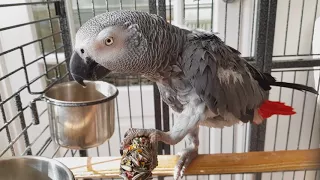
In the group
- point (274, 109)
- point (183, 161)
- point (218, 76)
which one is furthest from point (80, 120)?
point (274, 109)

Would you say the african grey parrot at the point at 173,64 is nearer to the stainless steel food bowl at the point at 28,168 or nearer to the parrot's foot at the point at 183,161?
the parrot's foot at the point at 183,161

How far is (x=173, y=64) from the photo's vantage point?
822mm

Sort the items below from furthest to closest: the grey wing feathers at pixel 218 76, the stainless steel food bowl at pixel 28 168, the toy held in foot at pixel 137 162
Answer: the grey wing feathers at pixel 218 76 → the stainless steel food bowl at pixel 28 168 → the toy held in foot at pixel 137 162

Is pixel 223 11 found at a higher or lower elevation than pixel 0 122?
higher

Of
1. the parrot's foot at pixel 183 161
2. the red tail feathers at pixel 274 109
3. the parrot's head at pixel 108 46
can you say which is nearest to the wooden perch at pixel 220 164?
the parrot's foot at pixel 183 161

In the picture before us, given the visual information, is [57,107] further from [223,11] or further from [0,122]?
[223,11]

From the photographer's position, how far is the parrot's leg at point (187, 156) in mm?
882

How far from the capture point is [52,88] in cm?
103

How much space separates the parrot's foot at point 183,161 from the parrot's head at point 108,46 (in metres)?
0.34

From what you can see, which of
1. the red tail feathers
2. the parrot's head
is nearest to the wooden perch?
the red tail feathers

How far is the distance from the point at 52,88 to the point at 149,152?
0.58m

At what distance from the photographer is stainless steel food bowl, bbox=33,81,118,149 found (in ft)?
3.00

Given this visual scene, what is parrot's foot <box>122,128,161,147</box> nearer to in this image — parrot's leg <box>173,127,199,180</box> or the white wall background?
parrot's leg <box>173,127,199,180</box>

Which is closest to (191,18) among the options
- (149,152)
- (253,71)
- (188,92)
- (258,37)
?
(258,37)
